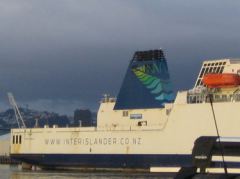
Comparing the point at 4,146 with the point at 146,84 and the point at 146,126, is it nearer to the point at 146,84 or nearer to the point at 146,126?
the point at 146,84

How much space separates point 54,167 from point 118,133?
22.6 ft

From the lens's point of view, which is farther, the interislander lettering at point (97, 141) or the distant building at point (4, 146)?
the distant building at point (4, 146)

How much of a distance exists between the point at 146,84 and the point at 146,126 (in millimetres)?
5017

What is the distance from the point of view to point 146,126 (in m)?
46.4

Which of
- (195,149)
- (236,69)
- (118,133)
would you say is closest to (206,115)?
(236,69)

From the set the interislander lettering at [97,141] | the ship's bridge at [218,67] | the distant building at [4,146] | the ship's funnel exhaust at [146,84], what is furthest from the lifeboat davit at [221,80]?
the distant building at [4,146]

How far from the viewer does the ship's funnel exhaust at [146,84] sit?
49.6m

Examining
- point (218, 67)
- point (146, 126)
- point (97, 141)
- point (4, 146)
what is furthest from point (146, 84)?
point (4, 146)

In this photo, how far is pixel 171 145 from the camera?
44.1 meters

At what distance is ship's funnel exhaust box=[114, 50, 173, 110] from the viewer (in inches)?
1953

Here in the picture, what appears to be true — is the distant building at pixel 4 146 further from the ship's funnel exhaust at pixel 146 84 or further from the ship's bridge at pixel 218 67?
the ship's bridge at pixel 218 67

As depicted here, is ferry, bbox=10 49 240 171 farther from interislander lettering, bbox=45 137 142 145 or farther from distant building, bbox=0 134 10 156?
distant building, bbox=0 134 10 156

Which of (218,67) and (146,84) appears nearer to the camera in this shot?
(218,67)

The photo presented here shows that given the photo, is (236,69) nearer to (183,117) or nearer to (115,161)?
(183,117)
